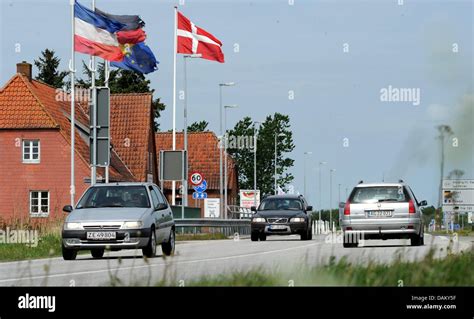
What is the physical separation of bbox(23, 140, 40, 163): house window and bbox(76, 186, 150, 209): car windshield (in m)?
38.6

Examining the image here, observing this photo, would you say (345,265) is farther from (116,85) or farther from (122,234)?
(116,85)

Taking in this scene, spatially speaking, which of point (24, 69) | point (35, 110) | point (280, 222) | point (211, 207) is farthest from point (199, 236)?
point (24, 69)

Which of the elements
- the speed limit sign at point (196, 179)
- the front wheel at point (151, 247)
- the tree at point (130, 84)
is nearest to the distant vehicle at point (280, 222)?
the front wheel at point (151, 247)

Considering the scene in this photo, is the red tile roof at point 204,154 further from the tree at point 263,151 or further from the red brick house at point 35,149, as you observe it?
the red brick house at point 35,149

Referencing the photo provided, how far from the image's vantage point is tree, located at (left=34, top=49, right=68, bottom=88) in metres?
91.3

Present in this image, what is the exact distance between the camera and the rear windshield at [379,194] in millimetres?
26359

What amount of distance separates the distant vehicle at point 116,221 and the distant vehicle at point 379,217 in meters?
4.92

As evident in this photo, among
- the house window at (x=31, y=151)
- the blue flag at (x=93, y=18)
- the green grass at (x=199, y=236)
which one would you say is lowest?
the green grass at (x=199, y=236)

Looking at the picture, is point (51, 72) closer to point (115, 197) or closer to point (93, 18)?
point (93, 18)

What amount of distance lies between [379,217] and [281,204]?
39.2ft

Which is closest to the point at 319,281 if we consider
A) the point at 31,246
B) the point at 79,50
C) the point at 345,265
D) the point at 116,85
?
the point at 345,265

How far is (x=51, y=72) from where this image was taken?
92250 mm

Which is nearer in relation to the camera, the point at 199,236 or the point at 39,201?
the point at 199,236

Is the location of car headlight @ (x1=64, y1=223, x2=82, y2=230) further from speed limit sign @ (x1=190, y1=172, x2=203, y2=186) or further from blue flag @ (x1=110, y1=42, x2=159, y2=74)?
speed limit sign @ (x1=190, y1=172, x2=203, y2=186)
